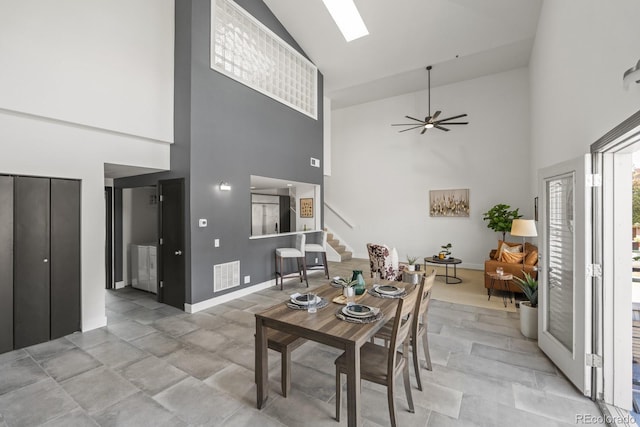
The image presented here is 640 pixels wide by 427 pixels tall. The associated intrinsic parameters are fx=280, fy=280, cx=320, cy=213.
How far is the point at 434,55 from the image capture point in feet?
20.6

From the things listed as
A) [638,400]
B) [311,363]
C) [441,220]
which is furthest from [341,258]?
[638,400]

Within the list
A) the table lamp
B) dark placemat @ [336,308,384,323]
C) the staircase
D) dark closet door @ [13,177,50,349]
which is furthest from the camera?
the staircase

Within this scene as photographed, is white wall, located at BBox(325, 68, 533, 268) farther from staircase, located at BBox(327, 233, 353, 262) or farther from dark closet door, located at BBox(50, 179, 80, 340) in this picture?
dark closet door, located at BBox(50, 179, 80, 340)

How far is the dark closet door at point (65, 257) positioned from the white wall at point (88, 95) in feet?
0.27

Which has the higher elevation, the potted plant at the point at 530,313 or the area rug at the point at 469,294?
the potted plant at the point at 530,313

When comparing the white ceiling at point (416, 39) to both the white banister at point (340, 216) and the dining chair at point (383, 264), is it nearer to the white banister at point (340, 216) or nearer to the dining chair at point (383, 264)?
the white banister at point (340, 216)

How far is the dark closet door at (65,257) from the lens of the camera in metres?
3.45

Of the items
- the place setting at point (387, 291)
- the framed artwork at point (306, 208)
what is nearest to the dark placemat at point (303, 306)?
the place setting at point (387, 291)

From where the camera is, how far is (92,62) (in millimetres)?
3660

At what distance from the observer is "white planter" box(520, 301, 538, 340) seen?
3369mm

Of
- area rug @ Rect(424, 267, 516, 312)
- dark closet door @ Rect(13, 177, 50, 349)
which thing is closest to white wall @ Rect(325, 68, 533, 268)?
area rug @ Rect(424, 267, 516, 312)

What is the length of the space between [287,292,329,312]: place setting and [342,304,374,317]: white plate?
0.24 m

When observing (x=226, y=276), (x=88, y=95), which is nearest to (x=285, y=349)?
(x=226, y=276)

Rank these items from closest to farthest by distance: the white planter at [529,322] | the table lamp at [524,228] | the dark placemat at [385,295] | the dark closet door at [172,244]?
the dark placemat at [385,295] < the white planter at [529,322] < the table lamp at [524,228] < the dark closet door at [172,244]
